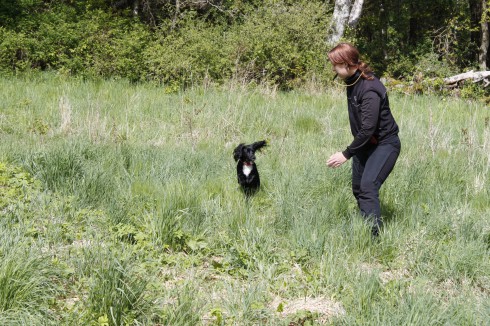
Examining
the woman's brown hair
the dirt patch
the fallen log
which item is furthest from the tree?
the dirt patch

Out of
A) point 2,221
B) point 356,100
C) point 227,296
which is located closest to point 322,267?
point 227,296

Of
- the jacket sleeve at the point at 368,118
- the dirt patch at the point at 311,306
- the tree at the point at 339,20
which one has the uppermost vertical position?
the tree at the point at 339,20

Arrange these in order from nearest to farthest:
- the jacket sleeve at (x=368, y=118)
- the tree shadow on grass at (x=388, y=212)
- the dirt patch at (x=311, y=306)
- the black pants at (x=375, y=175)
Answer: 1. the dirt patch at (x=311, y=306)
2. the jacket sleeve at (x=368, y=118)
3. the black pants at (x=375, y=175)
4. the tree shadow on grass at (x=388, y=212)

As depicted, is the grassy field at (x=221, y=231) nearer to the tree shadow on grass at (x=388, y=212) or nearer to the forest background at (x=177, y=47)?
the tree shadow on grass at (x=388, y=212)

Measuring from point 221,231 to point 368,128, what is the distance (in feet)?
5.26

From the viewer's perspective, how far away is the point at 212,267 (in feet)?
15.0

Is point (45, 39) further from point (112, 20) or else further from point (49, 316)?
point (49, 316)

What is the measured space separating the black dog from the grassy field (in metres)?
0.18

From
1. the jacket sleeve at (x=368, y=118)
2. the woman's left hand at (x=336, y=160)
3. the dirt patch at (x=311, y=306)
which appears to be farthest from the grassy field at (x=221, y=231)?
the jacket sleeve at (x=368, y=118)

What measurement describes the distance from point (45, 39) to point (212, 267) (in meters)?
12.3

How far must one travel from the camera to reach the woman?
4.81m

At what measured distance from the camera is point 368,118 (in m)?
4.79

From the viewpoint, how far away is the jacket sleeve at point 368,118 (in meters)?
4.79

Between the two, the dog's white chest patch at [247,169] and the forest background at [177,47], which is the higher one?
the forest background at [177,47]
